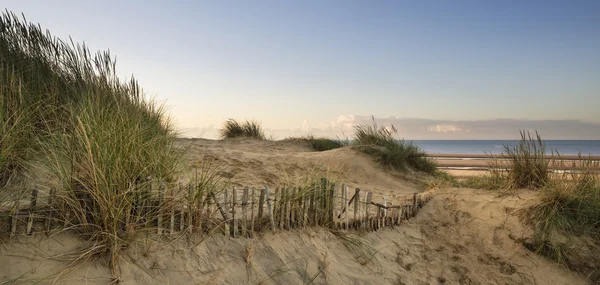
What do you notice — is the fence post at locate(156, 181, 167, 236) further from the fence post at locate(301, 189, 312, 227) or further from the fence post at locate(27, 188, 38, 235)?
the fence post at locate(301, 189, 312, 227)

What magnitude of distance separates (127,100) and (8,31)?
1.86 metres

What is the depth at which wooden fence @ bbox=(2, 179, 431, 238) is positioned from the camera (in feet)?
7.80

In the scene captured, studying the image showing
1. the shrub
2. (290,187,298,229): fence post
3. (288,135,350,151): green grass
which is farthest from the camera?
(288,135,350,151): green grass

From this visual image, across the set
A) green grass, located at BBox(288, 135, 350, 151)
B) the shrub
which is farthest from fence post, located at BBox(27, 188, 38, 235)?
green grass, located at BBox(288, 135, 350, 151)

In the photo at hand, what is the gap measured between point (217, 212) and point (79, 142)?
1.14 meters

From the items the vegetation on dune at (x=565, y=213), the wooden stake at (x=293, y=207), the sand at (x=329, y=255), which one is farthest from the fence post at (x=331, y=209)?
the vegetation on dune at (x=565, y=213)

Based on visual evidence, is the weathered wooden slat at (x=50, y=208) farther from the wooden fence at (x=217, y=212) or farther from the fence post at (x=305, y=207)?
the fence post at (x=305, y=207)

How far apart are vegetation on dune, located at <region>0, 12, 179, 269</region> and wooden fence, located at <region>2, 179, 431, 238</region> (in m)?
0.12

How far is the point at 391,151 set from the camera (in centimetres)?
819

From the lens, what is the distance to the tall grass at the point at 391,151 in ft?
26.4

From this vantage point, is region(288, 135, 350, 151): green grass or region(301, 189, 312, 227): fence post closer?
region(301, 189, 312, 227): fence post

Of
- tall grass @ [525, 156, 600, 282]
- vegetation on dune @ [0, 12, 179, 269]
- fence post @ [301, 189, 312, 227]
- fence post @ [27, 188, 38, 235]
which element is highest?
vegetation on dune @ [0, 12, 179, 269]

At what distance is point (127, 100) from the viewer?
4.74m

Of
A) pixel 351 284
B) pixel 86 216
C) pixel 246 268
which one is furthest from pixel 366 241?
pixel 86 216
